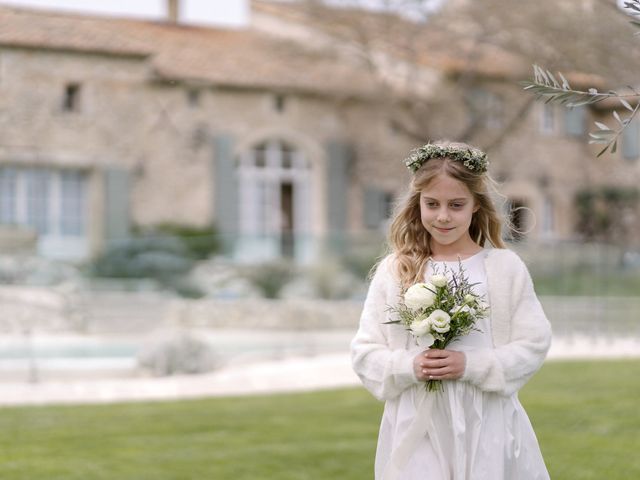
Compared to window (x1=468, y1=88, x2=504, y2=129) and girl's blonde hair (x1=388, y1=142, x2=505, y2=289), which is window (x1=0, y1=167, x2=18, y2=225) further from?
girl's blonde hair (x1=388, y1=142, x2=505, y2=289)

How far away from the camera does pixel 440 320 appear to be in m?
3.33

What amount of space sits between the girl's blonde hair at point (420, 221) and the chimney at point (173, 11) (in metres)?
24.3

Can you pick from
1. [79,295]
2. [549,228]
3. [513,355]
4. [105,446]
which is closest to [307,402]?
[105,446]

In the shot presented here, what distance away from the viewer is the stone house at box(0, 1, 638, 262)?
2338cm

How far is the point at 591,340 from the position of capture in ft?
56.3

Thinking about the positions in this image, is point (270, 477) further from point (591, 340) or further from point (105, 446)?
point (591, 340)

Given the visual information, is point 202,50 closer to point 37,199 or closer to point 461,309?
point 37,199

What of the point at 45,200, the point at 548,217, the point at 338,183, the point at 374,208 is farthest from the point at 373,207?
the point at 45,200

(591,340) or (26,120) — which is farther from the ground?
(26,120)

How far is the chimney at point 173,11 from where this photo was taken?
1072 inches

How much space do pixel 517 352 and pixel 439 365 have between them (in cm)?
27

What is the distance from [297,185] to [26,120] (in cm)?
628

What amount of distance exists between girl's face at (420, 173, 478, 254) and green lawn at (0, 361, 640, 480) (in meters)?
3.39

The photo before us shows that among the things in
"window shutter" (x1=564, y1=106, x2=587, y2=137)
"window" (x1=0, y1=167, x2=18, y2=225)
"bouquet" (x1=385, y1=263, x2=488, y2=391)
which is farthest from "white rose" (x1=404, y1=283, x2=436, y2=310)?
"window shutter" (x1=564, y1=106, x2=587, y2=137)
